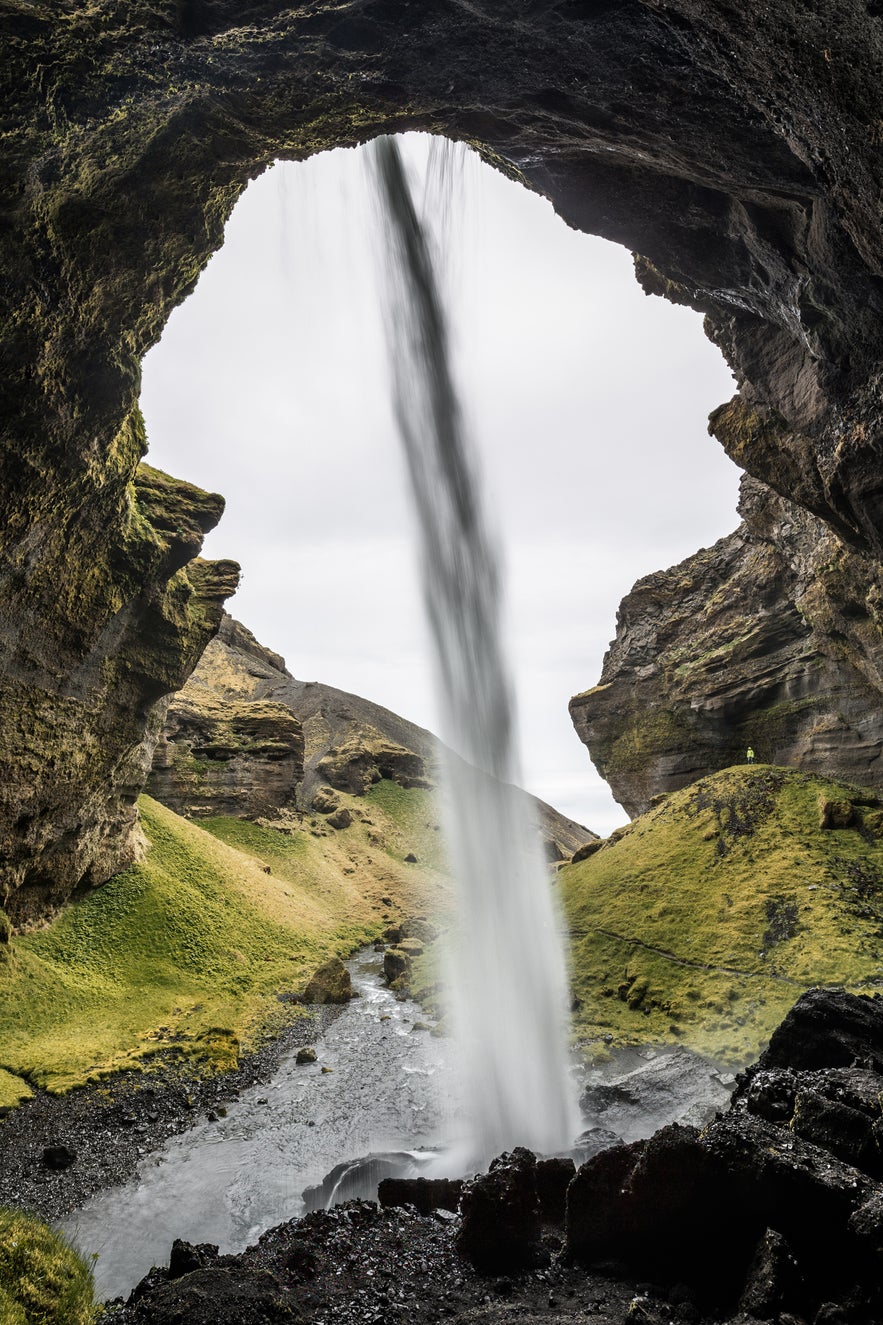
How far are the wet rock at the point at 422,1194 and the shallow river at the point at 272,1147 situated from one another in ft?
5.90

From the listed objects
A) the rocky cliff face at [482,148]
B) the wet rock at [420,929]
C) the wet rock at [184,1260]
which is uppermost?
the rocky cliff face at [482,148]

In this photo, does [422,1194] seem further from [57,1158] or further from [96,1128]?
[96,1128]

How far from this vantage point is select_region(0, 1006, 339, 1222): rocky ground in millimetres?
10453

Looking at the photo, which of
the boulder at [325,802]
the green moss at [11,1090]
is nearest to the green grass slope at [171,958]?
the green moss at [11,1090]

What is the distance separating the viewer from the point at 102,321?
41.0ft

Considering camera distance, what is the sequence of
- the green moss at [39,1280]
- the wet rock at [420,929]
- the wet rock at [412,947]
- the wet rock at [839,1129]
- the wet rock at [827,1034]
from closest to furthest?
the green moss at [39,1280], the wet rock at [839,1129], the wet rock at [827,1034], the wet rock at [412,947], the wet rock at [420,929]

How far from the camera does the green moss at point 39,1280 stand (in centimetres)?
616

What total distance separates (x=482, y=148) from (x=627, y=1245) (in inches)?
766

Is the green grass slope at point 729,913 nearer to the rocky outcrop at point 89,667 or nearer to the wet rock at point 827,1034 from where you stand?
the wet rock at point 827,1034

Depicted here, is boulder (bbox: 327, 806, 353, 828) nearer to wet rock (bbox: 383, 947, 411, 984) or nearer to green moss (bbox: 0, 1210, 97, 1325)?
wet rock (bbox: 383, 947, 411, 984)

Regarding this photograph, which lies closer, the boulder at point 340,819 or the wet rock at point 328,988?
the wet rock at point 328,988

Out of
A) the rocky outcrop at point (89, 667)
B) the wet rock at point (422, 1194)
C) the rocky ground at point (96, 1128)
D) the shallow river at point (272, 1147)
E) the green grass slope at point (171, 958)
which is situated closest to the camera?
the wet rock at point (422, 1194)

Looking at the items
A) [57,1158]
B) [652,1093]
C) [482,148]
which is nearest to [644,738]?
[652,1093]

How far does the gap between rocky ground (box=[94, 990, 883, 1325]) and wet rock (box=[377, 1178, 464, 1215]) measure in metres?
0.41
